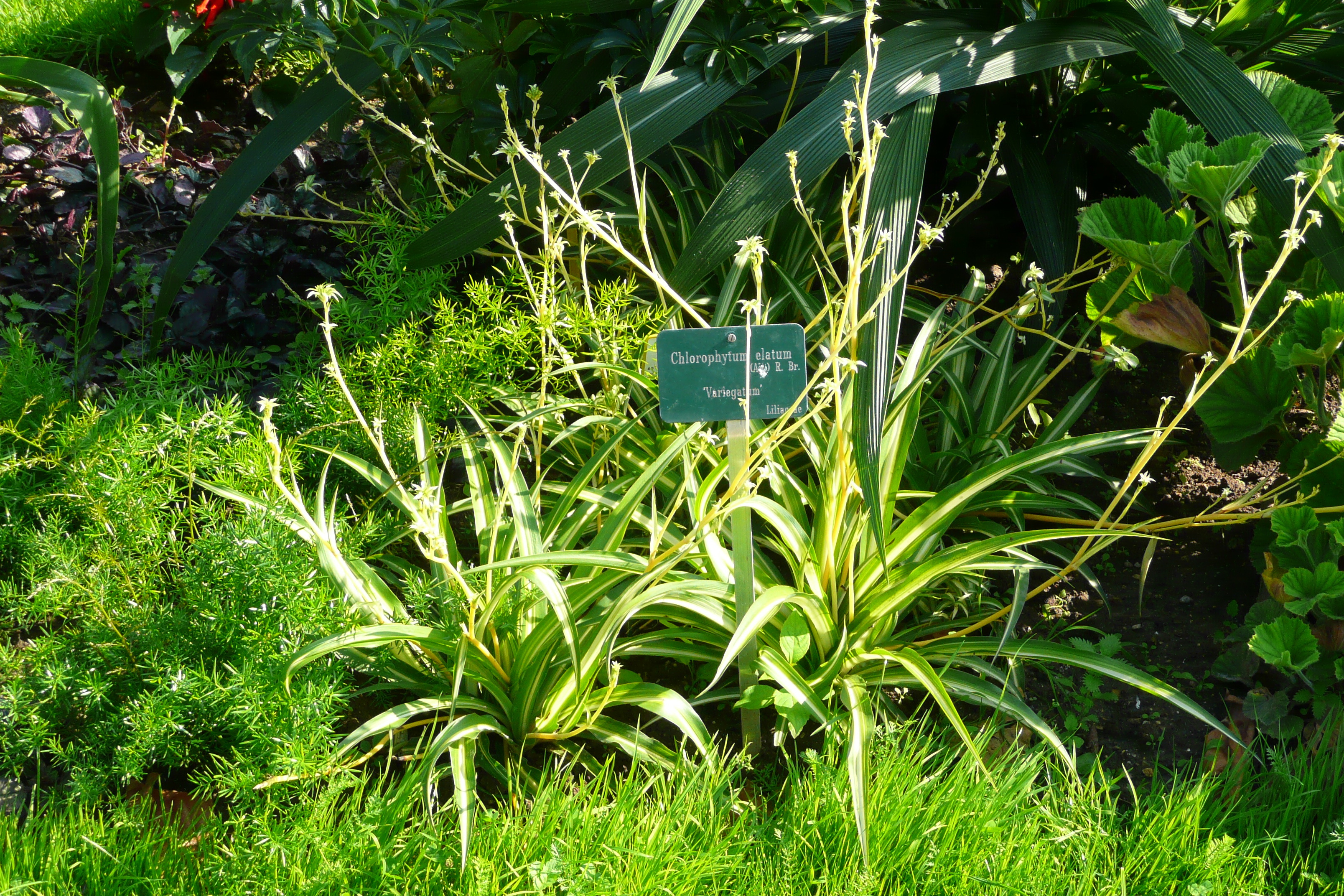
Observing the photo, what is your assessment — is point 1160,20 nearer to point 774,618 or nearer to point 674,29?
point 674,29

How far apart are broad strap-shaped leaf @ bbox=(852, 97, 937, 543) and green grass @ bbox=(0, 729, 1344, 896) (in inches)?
14.5

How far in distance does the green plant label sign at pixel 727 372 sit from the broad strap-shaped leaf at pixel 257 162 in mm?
1073

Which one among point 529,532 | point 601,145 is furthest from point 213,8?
point 529,532

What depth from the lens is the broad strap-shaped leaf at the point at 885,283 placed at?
129 centimetres

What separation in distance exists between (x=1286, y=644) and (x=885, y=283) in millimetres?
762

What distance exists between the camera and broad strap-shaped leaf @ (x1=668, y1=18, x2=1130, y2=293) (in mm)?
1524

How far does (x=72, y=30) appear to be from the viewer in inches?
115

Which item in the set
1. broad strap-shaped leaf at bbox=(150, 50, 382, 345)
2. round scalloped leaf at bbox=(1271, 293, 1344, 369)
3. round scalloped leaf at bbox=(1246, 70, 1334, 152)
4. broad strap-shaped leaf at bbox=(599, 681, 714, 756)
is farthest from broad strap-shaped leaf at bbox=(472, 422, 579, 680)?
round scalloped leaf at bbox=(1246, 70, 1334, 152)

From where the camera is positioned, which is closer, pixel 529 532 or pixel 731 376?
pixel 731 376

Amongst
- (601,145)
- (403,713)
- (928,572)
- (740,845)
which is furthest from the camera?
(601,145)

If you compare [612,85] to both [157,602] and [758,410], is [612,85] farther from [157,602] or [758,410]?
[157,602]

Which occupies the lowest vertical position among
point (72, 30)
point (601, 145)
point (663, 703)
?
point (663, 703)

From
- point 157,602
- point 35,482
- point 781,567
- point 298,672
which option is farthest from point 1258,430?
point 35,482

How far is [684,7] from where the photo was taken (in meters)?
1.29
